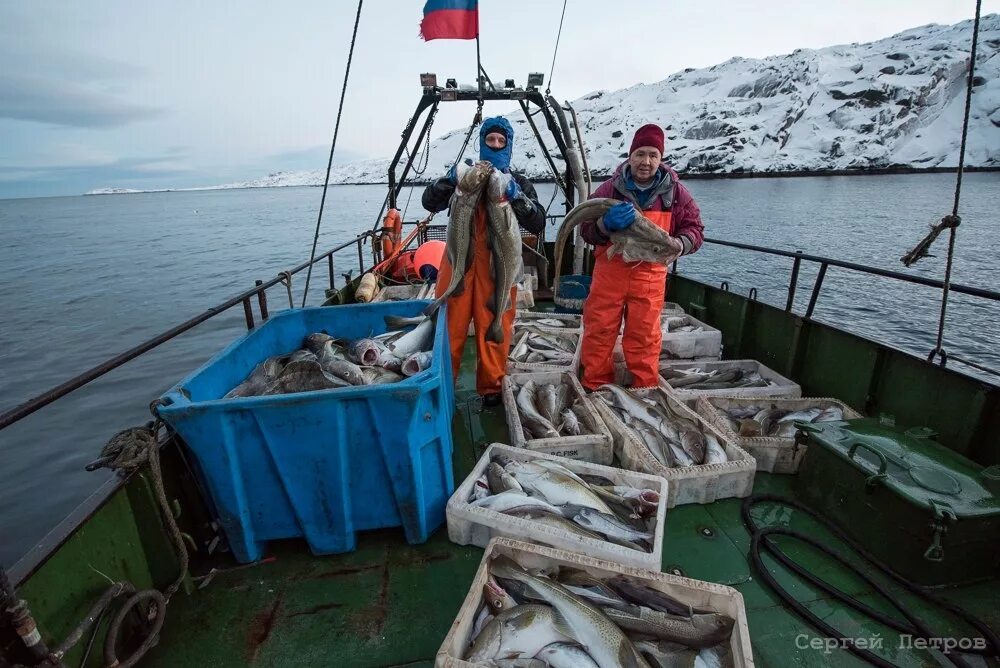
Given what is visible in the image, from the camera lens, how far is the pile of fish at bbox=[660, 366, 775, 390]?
4.28 meters

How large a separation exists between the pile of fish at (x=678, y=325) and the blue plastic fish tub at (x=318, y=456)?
11.6 feet

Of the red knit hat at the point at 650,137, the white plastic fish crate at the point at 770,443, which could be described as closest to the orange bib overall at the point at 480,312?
the red knit hat at the point at 650,137

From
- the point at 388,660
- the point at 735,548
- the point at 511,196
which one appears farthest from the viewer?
the point at 511,196

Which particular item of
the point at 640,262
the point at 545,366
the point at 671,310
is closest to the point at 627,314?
the point at 640,262

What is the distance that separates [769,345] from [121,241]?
48.6 m

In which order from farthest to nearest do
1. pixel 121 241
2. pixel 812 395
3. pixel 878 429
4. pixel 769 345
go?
pixel 121 241
pixel 769 345
pixel 812 395
pixel 878 429

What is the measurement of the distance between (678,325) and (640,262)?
2169 millimetres

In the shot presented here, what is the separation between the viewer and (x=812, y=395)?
14.2ft

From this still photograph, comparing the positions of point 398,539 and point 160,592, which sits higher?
point 160,592

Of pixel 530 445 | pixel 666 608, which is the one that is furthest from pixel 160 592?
pixel 666 608

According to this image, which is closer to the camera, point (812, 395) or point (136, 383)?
point (812, 395)

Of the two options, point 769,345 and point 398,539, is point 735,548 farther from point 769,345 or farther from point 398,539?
point 769,345

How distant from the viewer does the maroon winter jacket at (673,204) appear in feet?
12.4

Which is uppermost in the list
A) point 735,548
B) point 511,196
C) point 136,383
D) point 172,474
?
point 511,196
